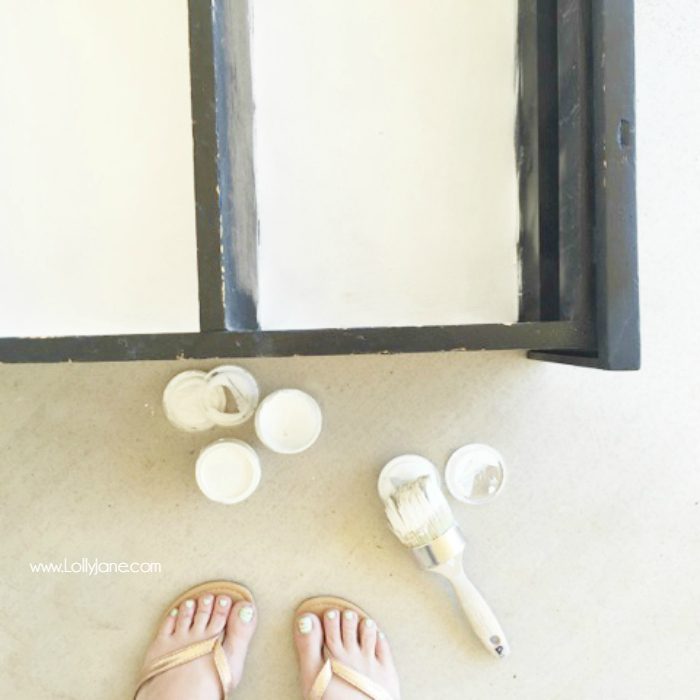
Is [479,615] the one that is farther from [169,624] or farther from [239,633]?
[169,624]

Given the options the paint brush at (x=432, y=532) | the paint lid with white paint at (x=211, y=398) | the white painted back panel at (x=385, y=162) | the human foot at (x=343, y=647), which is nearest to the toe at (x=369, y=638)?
the human foot at (x=343, y=647)

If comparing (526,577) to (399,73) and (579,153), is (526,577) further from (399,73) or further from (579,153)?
(399,73)

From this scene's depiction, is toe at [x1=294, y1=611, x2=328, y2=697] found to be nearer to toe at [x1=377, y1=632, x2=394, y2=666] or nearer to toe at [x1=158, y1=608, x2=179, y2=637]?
toe at [x1=377, y1=632, x2=394, y2=666]

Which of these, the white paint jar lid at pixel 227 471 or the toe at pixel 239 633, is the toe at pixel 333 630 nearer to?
the toe at pixel 239 633

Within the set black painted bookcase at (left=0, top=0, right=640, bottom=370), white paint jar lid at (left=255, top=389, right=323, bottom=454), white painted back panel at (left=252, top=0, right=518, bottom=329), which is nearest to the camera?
black painted bookcase at (left=0, top=0, right=640, bottom=370)

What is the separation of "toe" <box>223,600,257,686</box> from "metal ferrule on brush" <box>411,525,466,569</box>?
30 centimetres

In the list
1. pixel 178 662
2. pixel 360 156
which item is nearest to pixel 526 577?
pixel 178 662

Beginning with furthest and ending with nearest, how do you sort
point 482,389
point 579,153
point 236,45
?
1. point 482,389
2. point 236,45
3. point 579,153

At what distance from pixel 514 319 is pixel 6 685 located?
1.05 metres

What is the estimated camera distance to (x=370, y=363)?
1091mm

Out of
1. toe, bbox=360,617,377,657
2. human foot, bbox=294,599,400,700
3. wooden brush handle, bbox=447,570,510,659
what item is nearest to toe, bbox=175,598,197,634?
human foot, bbox=294,599,400,700

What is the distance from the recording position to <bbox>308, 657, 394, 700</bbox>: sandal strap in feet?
3.57

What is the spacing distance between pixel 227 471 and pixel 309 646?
0.33 metres

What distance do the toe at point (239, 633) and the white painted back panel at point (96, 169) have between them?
49 centimetres
